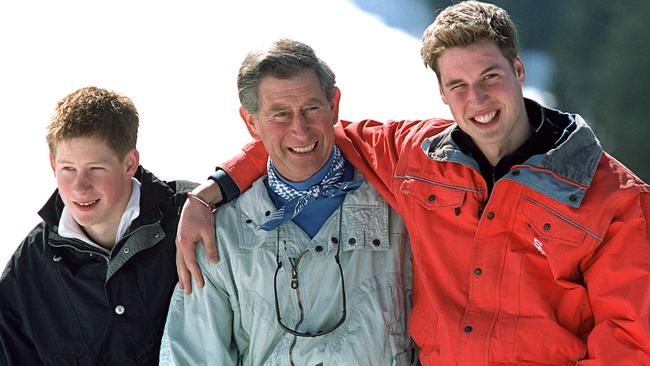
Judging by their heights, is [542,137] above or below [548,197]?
above

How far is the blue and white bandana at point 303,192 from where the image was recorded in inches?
86.4

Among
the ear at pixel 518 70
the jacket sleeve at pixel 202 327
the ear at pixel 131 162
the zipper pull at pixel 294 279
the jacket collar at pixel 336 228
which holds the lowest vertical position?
the jacket sleeve at pixel 202 327

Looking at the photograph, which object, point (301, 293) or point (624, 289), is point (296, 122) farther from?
point (624, 289)

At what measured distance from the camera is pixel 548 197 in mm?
1910

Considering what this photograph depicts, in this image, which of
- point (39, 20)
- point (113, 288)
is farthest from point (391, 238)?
point (39, 20)

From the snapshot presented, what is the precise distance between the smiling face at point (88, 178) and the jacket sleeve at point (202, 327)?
307 mm

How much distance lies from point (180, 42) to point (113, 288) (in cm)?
302

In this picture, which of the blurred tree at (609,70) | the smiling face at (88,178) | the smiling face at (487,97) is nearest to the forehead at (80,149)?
the smiling face at (88,178)

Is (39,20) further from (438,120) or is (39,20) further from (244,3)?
(438,120)

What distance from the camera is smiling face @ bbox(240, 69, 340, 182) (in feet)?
7.04

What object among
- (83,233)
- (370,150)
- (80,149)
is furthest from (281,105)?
(83,233)

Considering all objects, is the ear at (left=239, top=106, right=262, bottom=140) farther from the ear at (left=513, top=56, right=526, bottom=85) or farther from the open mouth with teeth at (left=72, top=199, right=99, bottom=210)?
the ear at (left=513, top=56, right=526, bottom=85)

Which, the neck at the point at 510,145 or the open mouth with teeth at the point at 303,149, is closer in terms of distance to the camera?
the neck at the point at 510,145

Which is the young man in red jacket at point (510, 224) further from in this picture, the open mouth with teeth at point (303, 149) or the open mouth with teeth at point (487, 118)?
the open mouth with teeth at point (303, 149)
